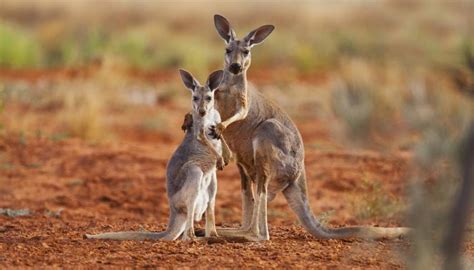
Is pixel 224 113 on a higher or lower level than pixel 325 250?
higher

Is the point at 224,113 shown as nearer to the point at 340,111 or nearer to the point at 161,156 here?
the point at 161,156

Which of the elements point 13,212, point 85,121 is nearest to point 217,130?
point 13,212

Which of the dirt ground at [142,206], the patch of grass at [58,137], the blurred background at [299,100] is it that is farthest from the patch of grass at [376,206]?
the patch of grass at [58,137]

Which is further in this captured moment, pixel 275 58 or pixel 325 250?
pixel 275 58

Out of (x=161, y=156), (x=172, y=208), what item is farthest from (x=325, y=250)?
(x=161, y=156)

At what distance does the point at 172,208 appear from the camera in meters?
8.23

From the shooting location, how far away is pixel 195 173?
26.6 ft

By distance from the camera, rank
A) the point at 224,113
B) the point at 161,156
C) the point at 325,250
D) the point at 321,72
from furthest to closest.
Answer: the point at 321,72
the point at 161,156
the point at 224,113
the point at 325,250

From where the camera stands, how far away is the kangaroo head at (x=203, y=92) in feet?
27.4

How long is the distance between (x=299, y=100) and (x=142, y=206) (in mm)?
11450

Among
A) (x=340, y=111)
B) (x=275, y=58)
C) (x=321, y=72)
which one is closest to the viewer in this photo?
(x=340, y=111)

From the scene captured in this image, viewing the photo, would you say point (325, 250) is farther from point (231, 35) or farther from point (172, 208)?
point (231, 35)

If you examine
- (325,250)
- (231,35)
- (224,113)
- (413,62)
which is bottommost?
(325,250)

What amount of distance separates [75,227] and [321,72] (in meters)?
20.4
